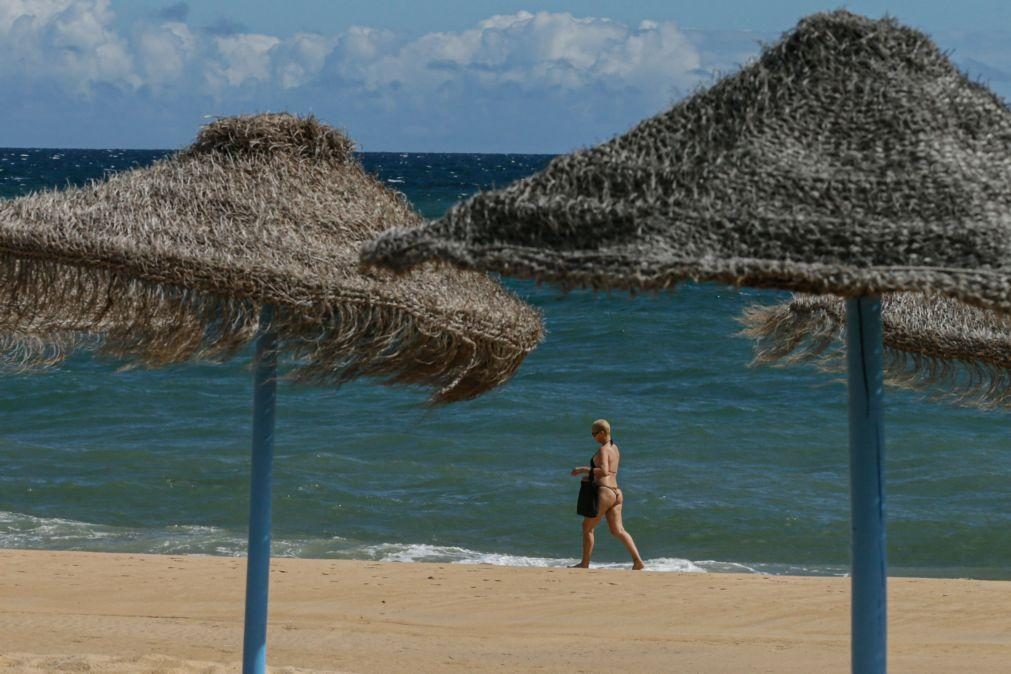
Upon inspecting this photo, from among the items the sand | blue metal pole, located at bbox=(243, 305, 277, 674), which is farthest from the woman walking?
blue metal pole, located at bbox=(243, 305, 277, 674)

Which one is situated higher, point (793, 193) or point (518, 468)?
point (793, 193)

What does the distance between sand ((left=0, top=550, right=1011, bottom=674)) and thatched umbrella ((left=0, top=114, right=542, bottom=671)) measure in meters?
2.86

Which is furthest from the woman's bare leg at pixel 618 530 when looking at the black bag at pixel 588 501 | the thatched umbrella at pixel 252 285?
the thatched umbrella at pixel 252 285

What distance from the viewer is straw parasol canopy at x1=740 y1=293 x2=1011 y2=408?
16.8 ft

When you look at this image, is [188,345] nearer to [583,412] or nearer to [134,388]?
[583,412]

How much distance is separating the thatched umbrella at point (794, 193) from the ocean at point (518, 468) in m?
8.37

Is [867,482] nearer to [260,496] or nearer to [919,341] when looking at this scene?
[919,341]

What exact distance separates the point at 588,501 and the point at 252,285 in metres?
7.25

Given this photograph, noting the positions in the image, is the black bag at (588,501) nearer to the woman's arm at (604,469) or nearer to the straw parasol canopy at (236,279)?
the woman's arm at (604,469)

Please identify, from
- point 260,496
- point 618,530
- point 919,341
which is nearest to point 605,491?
point 618,530

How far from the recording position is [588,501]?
11.3 metres

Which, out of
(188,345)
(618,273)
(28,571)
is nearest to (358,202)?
(188,345)

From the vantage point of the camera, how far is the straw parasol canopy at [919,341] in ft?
16.8

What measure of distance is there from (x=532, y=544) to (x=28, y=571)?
4976 millimetres
